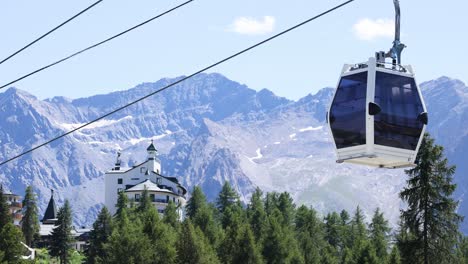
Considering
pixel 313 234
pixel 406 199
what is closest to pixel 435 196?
pixel 406 199

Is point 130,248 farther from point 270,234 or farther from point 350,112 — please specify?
point 350,112

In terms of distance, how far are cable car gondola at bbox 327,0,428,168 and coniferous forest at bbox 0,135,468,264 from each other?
57.7m

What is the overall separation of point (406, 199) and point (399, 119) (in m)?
61.2

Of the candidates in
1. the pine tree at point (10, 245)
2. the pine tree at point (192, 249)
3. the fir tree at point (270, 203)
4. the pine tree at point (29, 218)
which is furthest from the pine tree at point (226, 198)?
the pine tree at point (10, 245)

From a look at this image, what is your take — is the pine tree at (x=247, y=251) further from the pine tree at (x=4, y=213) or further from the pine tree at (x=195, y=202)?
the pine tree at (x=195, y=202)

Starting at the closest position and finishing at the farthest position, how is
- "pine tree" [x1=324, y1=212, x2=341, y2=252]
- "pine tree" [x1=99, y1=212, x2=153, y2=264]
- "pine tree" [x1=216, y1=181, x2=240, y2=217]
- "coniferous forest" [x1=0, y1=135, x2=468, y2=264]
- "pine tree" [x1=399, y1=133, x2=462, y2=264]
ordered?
"pine tree" [x1=399, y1=133, x2=462, y2=264], "coniferous forest" [x1=0, y1=135, x2=468, y2=264], "pine tree" [x1=99, y1=212, x2=153, y2=264], "pine tree" [x1=324, y1=212, x2=341, y2=252], "pine tree" [x1=216, y1=181, x2=240, y2=217]

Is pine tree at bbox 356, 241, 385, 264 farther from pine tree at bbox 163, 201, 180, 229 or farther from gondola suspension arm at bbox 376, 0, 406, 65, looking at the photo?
gondola suspension arm at bbox 376, 0, 406, 65

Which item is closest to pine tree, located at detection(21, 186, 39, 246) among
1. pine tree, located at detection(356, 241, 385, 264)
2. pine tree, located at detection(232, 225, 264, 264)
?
pine tree, located at detection(232, 225, 264, 264)

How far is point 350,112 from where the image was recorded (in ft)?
102

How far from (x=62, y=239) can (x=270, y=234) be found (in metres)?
53.8

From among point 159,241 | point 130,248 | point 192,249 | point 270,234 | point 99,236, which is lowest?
point 130,248

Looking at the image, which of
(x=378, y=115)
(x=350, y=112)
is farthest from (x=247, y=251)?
(x=378, y=115)

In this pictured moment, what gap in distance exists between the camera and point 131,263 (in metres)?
117

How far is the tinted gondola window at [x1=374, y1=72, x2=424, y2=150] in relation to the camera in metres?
30.0
